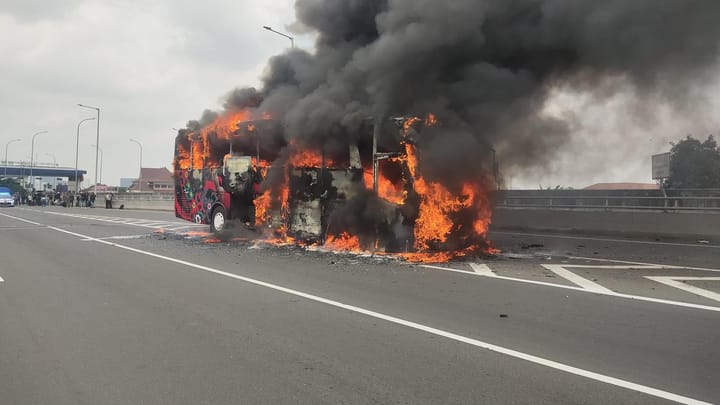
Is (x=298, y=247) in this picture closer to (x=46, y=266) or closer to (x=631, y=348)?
(x=46, y=266)

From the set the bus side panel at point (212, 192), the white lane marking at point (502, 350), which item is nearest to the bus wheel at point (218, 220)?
the bus side panel at point (212, 192)

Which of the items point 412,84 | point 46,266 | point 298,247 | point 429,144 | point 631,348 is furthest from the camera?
point 298,247

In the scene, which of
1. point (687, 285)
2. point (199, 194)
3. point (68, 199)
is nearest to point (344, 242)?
point (199, 194)

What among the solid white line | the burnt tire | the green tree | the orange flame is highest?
the green tree

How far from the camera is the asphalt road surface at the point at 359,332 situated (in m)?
3.69

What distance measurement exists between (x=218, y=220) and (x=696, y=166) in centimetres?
3001

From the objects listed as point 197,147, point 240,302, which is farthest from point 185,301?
point 197,147

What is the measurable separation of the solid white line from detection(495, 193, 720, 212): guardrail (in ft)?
16.4

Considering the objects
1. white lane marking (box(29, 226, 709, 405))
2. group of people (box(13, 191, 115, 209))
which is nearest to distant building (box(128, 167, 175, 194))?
group of people (box(13, 191, 115, 209))

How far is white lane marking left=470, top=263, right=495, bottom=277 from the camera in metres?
8.64

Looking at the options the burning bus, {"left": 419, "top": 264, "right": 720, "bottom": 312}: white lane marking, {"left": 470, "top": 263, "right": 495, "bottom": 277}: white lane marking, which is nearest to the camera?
{"left": 419, "top": 264, "right": 720, "bottom": 312}: white lane marking

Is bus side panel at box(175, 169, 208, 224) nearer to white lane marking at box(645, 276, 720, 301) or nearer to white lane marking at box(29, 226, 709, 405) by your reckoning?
white lane marking at box(29, 226, 709, 405)

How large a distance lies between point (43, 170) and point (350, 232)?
93486 millimetres

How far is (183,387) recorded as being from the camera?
3.71m
